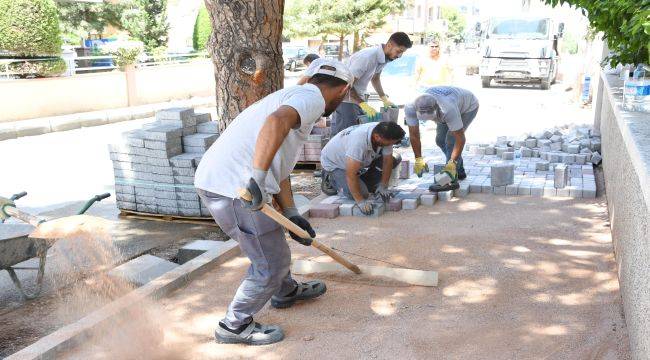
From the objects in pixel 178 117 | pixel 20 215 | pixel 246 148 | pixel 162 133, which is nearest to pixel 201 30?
pixel 178 117

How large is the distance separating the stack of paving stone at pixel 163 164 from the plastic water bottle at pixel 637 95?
3.86 m

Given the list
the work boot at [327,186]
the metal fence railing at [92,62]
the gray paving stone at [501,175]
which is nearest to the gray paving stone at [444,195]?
the gray paving stone at [501,175]

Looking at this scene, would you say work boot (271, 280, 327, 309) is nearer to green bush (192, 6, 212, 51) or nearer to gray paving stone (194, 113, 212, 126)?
gray paving stone (194, 113, 212, 126)

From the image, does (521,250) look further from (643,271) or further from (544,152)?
(544,152)

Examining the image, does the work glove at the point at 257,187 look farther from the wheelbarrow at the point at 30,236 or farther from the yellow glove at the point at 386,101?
the yellow glove at the point at 386,101

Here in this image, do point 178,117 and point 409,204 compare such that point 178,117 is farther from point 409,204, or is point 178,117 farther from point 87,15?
point 87,15

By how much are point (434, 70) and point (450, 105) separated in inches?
176

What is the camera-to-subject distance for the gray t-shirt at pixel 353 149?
585 centimetres

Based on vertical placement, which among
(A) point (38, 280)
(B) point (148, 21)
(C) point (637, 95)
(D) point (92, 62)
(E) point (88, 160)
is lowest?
(E) point (88, 160)

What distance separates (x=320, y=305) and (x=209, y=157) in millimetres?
1327

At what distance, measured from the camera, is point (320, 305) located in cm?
416

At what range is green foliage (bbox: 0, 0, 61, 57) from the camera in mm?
13499

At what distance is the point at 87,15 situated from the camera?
2781 centimetres

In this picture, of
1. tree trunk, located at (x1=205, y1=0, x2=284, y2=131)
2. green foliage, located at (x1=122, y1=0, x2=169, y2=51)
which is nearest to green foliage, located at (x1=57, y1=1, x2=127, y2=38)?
green foliage, located at (x1=122, y1=0, x2=169, y2=51)
